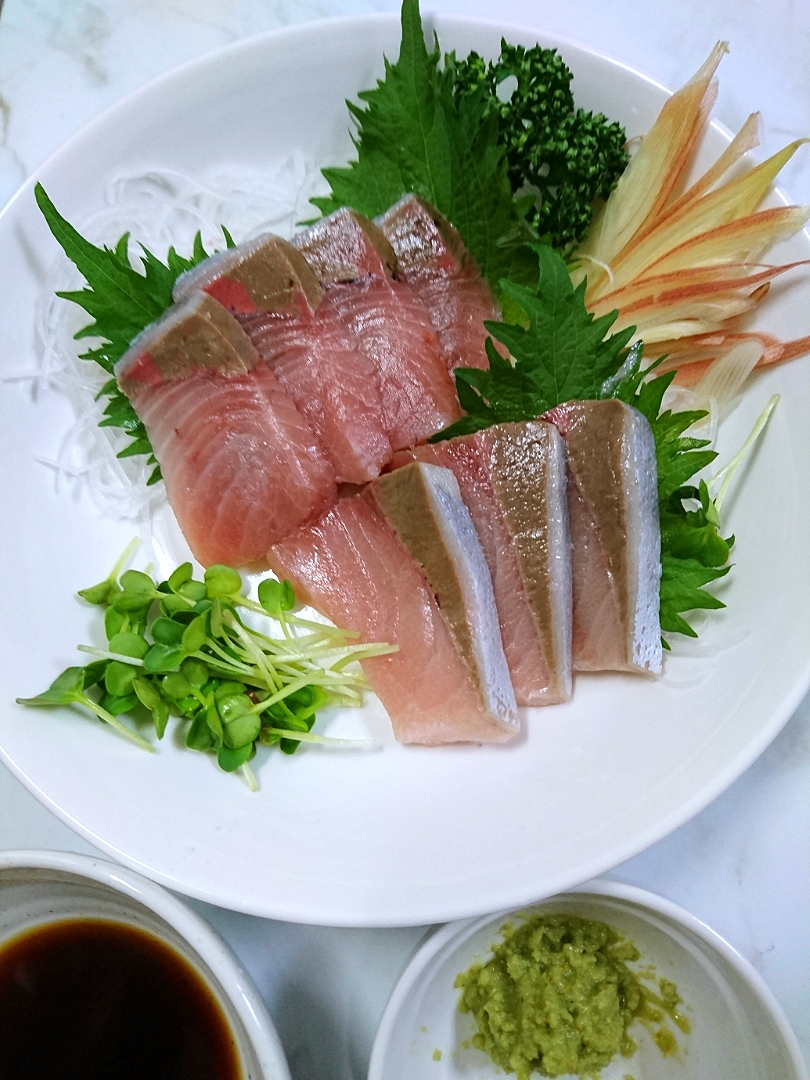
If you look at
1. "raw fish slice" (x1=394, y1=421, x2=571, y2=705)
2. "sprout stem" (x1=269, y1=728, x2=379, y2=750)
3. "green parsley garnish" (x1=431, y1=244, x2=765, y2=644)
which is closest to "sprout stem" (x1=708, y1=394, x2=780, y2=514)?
"green parsley garnish" (x1=431, y1=244, x2=765, y2=644)

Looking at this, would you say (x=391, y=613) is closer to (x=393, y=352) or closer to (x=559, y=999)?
(x=393, y=352)

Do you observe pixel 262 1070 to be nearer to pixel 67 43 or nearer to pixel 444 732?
pixel 444 732

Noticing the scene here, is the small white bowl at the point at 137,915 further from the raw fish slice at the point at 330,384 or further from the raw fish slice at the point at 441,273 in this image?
the raw fish slice at the point at 441,273

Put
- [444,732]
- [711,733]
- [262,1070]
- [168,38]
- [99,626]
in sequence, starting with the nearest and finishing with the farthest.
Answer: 1. [262,1070]
2. [711,733]
3. [444,732]
4. [99,626]
5. [168,38]

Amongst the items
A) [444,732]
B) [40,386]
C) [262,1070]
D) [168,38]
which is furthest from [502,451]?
[168,38]

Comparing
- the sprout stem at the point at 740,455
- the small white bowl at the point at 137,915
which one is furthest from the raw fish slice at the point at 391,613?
the sprout stem at the point at 740,455

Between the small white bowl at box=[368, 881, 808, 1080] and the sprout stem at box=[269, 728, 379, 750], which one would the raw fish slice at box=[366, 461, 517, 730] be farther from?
the small white bowl at box=[368, 881, 808, 1080]
